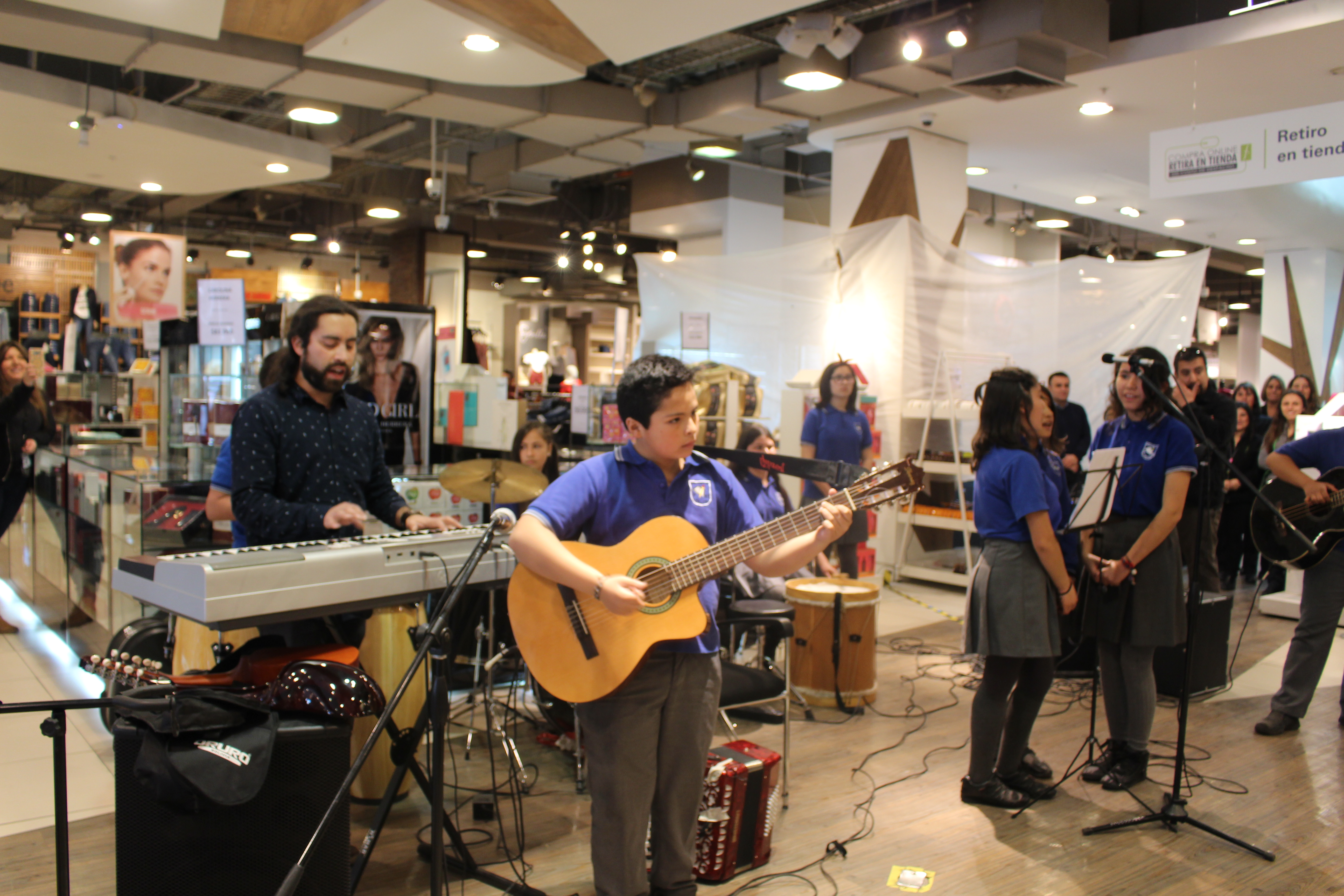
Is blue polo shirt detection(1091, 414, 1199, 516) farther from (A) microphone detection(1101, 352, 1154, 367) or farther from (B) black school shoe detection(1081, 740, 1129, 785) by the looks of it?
(B) black school shoe detection(1081, 740, 1129, 785)

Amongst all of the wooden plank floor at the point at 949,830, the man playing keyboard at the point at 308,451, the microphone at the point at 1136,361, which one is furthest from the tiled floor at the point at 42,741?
the microphone at the point at 1136,361

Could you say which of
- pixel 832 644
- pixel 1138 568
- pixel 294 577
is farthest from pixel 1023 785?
pixel 294 577

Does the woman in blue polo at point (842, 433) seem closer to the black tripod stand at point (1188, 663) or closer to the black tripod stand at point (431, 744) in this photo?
the black tripod stand at point (1188, 663)

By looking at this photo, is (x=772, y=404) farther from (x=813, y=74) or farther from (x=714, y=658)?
(x=714, y=658)

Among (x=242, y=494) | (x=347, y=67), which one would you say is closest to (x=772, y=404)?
(x=347, y=67)

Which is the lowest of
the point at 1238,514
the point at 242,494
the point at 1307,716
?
the point at 1307,716

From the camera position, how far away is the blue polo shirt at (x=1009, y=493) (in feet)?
10.5

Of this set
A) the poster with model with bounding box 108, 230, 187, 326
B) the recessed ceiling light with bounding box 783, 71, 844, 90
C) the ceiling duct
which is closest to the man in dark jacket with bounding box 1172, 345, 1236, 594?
the ceiling duct

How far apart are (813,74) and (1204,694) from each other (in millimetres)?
4396

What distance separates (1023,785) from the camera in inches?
140

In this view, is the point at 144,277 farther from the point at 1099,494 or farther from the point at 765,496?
the point at 1099,494

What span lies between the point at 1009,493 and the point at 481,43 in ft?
12.9

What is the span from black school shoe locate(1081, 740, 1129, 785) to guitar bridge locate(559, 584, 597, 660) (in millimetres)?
2511

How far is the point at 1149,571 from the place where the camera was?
11.7 ft
